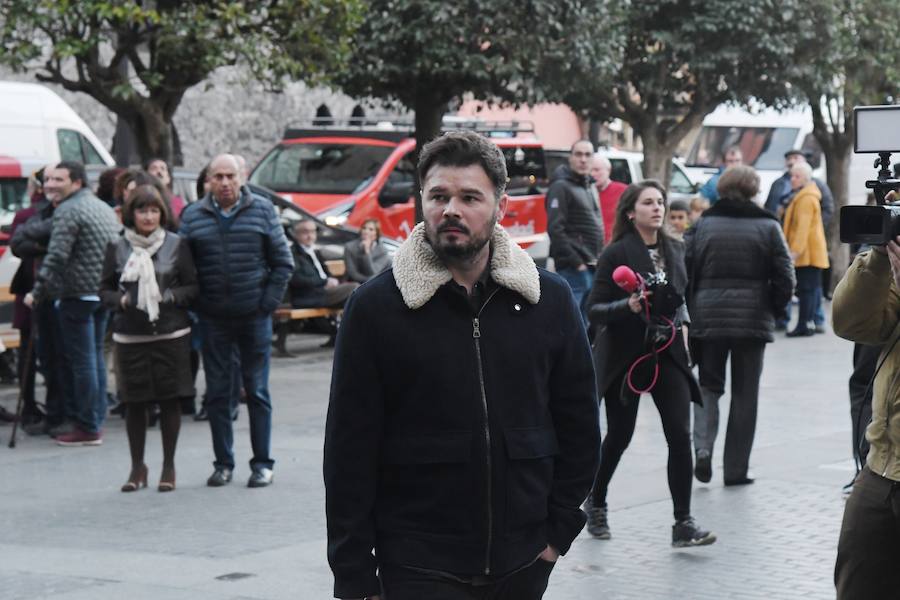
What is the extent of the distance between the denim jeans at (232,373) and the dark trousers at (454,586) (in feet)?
18.5

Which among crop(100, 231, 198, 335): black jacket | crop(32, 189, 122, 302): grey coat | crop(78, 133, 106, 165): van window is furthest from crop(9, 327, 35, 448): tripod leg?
crop(78, 133, 106, 165): van window

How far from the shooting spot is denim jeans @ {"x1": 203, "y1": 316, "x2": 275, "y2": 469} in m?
9.62

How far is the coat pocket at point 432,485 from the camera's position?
4.02 m

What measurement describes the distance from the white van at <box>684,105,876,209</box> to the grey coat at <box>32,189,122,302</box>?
59.7 feet

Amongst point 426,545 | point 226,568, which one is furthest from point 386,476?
point 226,568

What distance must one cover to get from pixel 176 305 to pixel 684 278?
2825 millimetres

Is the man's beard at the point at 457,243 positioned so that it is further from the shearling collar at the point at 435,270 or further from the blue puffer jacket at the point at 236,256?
the blue puffer jacket at the point at 236,256

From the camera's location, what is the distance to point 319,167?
2141 cm

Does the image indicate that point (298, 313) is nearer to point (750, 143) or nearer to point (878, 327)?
point (878, 327)

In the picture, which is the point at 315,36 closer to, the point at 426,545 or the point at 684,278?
the point at 684,278

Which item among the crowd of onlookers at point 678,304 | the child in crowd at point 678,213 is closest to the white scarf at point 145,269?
the crowd of onlookers at point 678,304

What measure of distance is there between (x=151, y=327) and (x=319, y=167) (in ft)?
39.4

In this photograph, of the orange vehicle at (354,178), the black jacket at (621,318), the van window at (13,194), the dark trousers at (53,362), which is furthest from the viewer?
the orange vehicle at (354,178)

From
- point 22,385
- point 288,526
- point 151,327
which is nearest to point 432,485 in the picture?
point 288,526
